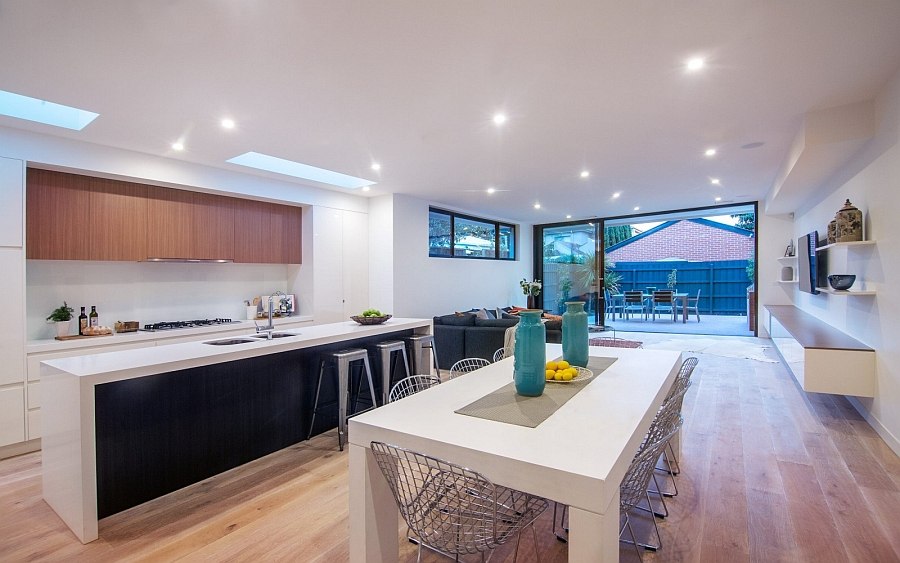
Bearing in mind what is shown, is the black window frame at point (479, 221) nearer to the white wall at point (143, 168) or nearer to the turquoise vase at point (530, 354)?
the white wall at point (143, 168)

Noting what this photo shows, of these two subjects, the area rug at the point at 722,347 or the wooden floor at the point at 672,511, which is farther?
the area rug at the point at 722,347

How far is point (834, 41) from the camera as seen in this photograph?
2402 mm

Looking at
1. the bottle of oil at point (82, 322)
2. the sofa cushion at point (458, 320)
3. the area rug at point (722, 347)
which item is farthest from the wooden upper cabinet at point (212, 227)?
the area rug at point (722, 347)

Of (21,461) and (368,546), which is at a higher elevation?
(368,546)

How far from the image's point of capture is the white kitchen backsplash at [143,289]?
396 centimetres

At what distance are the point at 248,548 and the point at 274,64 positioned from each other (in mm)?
2662

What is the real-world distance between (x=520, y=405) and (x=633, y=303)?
11.1 meters

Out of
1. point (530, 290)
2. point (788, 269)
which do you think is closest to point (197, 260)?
point (530, 290)

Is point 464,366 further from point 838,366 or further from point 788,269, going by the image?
point 788,269

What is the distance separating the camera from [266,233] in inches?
218

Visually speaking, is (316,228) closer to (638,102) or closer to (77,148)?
(77,148)

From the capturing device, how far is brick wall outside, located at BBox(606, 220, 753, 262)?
40.3 feet

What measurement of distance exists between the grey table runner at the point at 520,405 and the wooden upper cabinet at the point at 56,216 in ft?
13.7

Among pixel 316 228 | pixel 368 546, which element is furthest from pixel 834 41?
pixel 316 228
